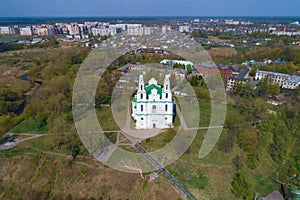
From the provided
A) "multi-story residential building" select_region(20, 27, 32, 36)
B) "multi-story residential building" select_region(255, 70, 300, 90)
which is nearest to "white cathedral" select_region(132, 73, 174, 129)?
"multi-story residential building" select_region(255, 70, 300, 90)

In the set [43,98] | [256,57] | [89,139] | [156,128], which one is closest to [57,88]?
[43,98]

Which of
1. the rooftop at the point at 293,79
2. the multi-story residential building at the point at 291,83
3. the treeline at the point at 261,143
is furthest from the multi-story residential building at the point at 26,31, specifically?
the treeline at the point at 261,143

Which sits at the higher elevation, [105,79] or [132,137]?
[105,79]

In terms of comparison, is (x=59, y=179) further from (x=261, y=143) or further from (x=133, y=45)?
(x=133, y=45)

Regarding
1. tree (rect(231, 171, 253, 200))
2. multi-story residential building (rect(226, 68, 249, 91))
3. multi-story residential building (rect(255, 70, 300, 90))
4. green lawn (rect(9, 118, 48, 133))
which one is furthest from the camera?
multi-story residential building (rect(255, 70, 300, 90))

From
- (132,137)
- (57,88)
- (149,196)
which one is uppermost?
(57,88)

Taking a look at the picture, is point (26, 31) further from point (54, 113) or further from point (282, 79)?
point (282, 79)

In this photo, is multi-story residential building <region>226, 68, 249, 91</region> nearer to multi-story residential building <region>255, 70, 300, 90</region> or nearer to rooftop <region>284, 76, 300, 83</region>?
multi-story residential building <region>255, 70, 300, 90</region>

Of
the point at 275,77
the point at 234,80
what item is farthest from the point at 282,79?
the point at 234,80

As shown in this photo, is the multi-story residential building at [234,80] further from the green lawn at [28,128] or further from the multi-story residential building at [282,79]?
the green lawn at [28,128]
